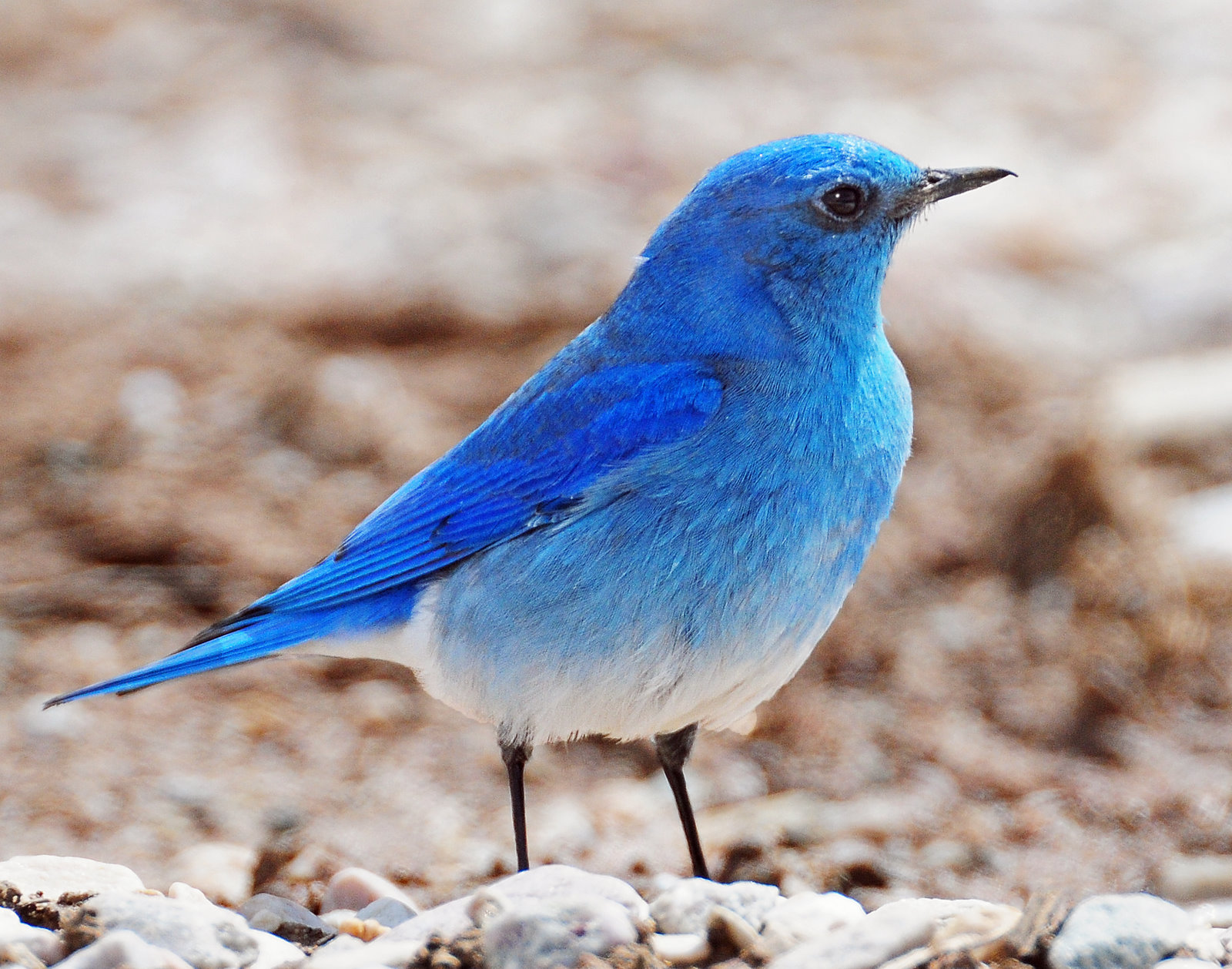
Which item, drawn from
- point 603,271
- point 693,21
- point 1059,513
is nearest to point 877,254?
point 1059,513

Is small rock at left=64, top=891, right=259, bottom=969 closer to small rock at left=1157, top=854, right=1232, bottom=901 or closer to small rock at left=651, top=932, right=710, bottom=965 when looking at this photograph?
small rock at left=651, top=932, right=710, bottom=965

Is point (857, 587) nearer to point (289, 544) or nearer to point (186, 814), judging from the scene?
point (289, 544)

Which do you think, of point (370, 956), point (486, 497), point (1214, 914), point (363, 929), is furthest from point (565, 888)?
point (1214, 914)

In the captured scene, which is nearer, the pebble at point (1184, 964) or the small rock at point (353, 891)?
the pebble at point (1184, 964)

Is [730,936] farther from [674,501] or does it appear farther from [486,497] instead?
[486,497]

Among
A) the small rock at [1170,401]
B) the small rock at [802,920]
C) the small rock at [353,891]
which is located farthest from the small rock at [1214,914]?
the small rock at [1170,401]

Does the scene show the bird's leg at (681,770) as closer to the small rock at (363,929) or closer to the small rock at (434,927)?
the small rock at (363,929)
